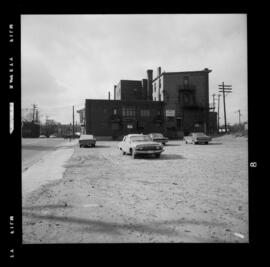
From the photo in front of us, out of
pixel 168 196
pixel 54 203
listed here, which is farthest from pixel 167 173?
pixel 54 203

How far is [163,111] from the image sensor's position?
4769 cm

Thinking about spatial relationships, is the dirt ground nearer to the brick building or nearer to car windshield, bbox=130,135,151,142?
car windshield, bbox=130,135,151,142

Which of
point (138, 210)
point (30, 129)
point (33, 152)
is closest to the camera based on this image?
point (138, 210)

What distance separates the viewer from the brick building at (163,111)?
4431cm

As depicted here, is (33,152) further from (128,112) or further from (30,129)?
(30,129)

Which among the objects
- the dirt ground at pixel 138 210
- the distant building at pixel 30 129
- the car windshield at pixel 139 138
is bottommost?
the dirt ground at pixel 138 210

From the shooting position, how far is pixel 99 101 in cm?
4431

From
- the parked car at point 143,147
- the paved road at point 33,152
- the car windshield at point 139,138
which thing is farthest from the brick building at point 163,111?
the parked car at point 143,147


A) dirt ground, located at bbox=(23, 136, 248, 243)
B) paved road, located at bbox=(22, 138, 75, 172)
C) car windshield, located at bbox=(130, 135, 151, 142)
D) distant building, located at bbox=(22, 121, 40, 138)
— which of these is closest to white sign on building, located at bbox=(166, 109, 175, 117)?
paved road, located at bbox=(22, 138, 75, 172)

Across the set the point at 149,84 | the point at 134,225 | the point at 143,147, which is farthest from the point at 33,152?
the point at 149,84

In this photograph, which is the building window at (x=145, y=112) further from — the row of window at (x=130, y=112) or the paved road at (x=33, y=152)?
A: the paved road at (x=33, y=152)

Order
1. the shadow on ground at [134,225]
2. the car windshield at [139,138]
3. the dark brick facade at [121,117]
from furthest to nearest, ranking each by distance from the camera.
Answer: the dark brick facade at [121,117] → the car windshield at [139,138] → the shadow on ground at [134,225]
